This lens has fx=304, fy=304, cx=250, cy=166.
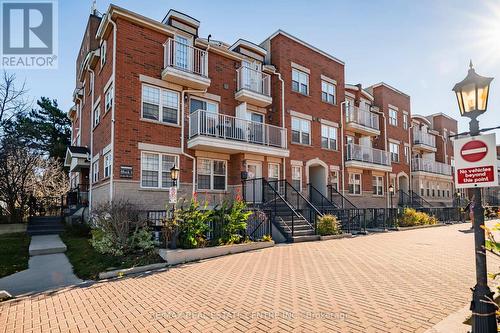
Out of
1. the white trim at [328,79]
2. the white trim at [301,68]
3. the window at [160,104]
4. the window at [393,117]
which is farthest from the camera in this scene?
the window at [393,117]

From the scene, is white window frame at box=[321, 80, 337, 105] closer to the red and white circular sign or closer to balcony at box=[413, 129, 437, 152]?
balcony at box=[413, 129, 437, 152]

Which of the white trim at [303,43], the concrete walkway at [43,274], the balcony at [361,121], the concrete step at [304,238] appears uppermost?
the white trim at [303,43]

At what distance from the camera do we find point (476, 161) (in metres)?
4.15

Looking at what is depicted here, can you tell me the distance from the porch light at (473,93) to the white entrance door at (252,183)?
12.0 m

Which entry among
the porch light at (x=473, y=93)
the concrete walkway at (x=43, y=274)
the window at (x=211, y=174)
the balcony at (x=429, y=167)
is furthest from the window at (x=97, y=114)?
the balcony at (x=429, y=167)

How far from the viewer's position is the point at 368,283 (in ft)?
22.0

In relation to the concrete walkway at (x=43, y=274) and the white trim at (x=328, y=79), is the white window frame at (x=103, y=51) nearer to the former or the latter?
the concrete walkway at (x=43, y=274)

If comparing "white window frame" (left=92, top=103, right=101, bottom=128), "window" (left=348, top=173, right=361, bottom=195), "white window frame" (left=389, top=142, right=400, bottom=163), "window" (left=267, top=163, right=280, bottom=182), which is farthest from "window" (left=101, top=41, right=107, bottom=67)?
"white window frame" (left=389, top=142, right=400, bottom=163)

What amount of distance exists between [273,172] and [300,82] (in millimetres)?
6834

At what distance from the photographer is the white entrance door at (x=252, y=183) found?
16.5m

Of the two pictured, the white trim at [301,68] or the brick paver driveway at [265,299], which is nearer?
the brick paver driveway at [265,299]

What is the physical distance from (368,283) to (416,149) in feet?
101

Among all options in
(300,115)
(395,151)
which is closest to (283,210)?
(300,115)

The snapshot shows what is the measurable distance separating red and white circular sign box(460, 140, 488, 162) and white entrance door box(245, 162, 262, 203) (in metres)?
12.1
